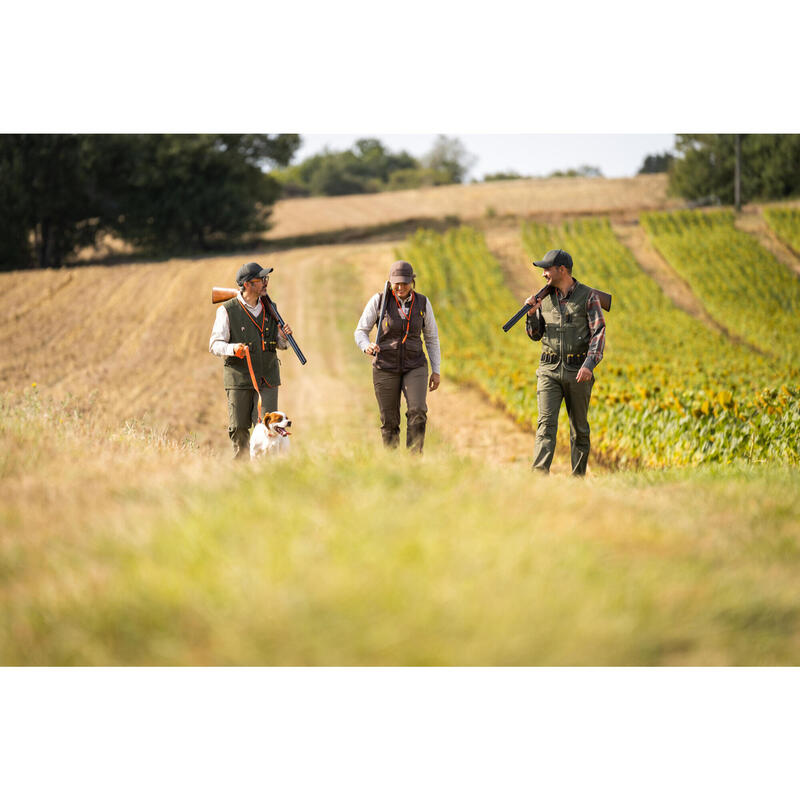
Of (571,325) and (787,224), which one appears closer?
(571,325)

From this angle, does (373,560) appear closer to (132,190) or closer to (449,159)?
(132,190)

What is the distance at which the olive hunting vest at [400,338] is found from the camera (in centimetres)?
637

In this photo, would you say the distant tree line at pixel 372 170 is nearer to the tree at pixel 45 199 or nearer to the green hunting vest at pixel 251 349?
the tree at pixel 45 199

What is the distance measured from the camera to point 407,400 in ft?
21.1

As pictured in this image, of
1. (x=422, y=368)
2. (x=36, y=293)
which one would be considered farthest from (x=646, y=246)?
(x=422, y=368)

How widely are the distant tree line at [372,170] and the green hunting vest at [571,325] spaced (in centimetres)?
4694

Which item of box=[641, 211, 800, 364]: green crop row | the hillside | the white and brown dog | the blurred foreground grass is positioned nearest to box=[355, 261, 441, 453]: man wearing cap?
the white and brown dog

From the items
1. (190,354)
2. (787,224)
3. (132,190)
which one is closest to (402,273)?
(190,354)

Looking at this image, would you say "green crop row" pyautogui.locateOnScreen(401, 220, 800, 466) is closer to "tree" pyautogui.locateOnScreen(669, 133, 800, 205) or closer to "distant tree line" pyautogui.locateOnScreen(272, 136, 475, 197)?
"tree" pyautogui.locateOnScreen(669, 133, 800, 205)

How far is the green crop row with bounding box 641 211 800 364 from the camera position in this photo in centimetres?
1850

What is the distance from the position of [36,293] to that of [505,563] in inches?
794

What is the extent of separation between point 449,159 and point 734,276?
37.8 metres

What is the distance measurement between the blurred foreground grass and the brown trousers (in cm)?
184

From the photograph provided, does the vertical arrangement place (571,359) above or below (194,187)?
below
